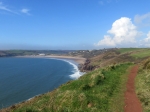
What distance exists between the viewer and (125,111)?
12445 mm

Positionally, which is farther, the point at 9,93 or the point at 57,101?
the point at 9,93

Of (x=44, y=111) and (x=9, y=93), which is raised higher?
(x=44, y=111)

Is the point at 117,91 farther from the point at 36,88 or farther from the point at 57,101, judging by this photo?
the point at 36,88

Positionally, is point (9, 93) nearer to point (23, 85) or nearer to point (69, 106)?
point (23, 85)

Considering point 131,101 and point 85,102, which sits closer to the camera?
point 85,102

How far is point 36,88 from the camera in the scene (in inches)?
2581

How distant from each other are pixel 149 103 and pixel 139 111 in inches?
63.4

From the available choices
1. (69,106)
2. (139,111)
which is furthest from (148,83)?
(69,106)

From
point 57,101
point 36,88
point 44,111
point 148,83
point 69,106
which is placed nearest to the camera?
point 44,111

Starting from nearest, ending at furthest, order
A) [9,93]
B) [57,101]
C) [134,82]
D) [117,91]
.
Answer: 1. [57,101]
2. [117,91]
3. [134,82]
4. [9,93]

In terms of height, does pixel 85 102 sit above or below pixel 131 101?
above

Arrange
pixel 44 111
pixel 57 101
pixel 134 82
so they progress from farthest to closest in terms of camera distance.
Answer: pixel 134 82 → pixel 57 101 → pixel 44 111

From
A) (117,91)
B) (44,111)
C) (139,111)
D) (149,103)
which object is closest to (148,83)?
(117,91)

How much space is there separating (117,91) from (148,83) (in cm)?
411
